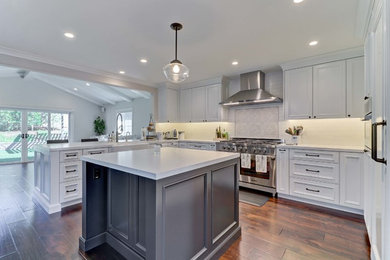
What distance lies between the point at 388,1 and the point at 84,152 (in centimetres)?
392

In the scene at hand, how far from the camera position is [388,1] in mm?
1113

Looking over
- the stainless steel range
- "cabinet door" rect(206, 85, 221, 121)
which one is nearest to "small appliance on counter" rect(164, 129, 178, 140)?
"cabinet door" rect(206, 85, 221, 121)

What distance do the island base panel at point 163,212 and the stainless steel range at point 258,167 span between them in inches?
62.0

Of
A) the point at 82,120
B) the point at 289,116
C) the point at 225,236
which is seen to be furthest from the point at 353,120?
the point at 82,120

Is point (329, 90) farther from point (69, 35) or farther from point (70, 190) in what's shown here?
point (70, 190)

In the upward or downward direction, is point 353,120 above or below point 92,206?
above

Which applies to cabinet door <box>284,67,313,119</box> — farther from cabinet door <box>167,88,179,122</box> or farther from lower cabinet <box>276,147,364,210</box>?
cabinet door <box>167,88,179,122</box>

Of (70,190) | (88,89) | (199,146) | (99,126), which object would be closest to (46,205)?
(70,190)

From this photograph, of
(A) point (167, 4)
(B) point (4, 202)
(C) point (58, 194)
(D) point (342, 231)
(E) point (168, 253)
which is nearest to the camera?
Answer: (E) point (168, 253)

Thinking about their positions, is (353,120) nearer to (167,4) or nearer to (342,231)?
(342,231)

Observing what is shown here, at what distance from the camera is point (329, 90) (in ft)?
10.5

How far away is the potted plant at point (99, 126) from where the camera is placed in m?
9.78

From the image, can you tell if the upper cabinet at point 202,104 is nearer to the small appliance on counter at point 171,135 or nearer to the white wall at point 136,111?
the small appliance on counter at point 171,135

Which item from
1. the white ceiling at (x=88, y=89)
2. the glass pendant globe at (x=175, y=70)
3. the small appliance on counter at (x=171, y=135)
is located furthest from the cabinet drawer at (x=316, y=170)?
the white ceiling at (x=88, y=89)
